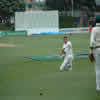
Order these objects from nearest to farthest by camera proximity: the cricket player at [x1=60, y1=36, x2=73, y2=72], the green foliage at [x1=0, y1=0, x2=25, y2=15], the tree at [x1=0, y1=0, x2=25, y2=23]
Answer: the cricket player at [x1=60, y1=36, x2=73, y2=72], the tree at [x1=0, y1=0, x2=25, y2=23], the green foliage at [x1=0, y1=0, x2=25, y2=15]

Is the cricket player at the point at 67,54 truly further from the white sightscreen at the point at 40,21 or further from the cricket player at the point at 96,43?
the white sightscreen at the point at 40,21

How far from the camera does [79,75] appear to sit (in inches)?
428

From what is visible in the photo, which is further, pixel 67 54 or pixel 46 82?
pixel 67 54

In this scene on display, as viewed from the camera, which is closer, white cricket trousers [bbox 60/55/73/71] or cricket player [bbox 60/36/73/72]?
white cricket trousers [bbox 60/55/73/71]

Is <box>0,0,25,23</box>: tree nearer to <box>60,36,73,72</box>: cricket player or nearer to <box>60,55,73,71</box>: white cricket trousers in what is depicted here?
<box>60,36,73,72</box>: cricket player

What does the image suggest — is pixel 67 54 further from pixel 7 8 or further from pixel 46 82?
pixel 7 8

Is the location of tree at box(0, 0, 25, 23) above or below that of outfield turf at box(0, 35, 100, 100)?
above

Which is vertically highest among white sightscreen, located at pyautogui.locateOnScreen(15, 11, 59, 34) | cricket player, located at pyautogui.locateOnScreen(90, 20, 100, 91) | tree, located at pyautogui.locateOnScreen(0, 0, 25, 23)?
tree, located at pyautogui.locateOnScreen(0, 0, 25, 23)

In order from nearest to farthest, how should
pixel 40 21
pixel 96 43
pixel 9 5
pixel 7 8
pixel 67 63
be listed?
pixel 96 43 → pixel 67 63 → pixel 7 8 → pixel 9 5 → pixel 40 21

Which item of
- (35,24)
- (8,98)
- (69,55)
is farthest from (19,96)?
(35,24)

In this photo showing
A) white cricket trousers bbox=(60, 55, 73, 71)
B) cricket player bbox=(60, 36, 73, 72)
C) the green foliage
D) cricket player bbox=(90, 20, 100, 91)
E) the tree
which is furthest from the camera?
the green foliage

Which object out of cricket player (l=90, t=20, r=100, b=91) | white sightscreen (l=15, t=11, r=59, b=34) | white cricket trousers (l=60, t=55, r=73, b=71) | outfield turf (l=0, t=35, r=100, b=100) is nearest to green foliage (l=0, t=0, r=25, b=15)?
outfield turf (l=0, t=35, r=100, b=100)

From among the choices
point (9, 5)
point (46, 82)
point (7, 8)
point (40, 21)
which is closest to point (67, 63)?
point (46, 82)

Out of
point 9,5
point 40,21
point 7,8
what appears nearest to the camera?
point 7,8
